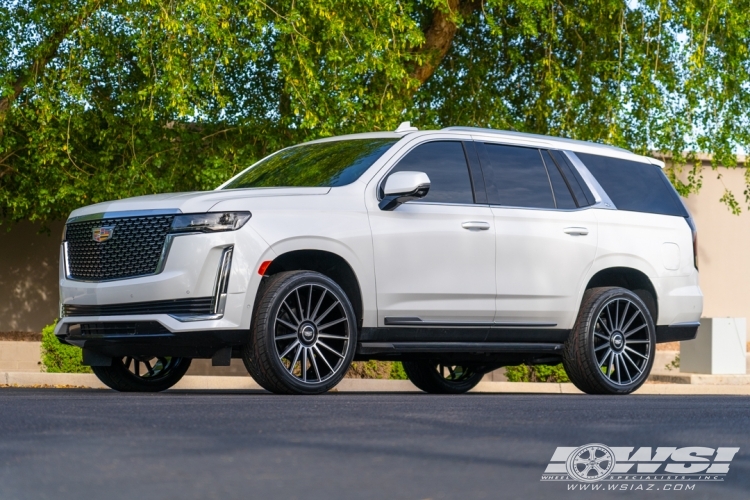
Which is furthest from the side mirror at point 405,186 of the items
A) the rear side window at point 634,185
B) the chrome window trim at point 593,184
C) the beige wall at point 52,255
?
the beige wall at point 52,255

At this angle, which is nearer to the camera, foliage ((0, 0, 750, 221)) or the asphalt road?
the asphalt road

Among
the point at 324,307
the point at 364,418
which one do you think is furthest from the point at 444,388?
the point at 364,418

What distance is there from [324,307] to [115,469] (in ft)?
14.4

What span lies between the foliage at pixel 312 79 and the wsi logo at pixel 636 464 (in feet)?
34.7

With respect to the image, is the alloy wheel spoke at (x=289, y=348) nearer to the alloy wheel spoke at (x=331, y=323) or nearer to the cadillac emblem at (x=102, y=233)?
the alloy wheel spoke at (x=331, y=323)

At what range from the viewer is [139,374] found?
1026cm

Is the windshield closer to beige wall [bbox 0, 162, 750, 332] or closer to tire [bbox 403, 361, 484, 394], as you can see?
tire [bbox 403, 361, 484, 394]

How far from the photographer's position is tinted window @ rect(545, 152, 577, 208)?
34.5 ft

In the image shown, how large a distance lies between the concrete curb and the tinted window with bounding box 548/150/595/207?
4.53 metres

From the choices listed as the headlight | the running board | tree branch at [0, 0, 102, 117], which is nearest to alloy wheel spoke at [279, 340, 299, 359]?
the running board

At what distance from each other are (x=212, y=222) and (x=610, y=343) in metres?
3.89

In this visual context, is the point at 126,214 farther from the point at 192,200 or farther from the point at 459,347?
the point at 459,347

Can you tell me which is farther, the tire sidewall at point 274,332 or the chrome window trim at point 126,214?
the chrome window trim at point 126,214

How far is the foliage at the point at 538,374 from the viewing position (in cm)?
1669
